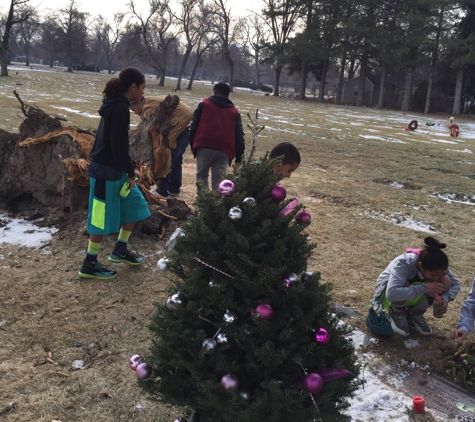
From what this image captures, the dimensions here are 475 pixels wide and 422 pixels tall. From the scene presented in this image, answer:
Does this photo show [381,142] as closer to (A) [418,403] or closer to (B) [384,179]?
(B) [384,179]

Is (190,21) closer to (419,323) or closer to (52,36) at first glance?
(52,36)

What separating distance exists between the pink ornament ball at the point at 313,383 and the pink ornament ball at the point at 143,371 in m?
0.73

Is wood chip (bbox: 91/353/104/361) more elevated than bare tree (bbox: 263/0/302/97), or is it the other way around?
bare tree (bbox: 263/0/302/97)

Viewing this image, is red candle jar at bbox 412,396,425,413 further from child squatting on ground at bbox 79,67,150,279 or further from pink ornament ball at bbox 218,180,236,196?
child squatting on ground at bbox 79,67,150,279

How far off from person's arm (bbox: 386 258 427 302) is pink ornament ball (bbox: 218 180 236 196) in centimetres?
203

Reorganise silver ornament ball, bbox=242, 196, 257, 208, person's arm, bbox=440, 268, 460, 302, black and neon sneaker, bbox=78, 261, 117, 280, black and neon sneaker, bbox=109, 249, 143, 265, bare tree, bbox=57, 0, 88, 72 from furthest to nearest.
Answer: bare tree, bbox=57, 0, 88, 72 → black and neon sneaker, bbox=109, 249, 143, 265 → black and neon sneaker, bbox=78, 261, 117, 280 → person's arm, bbox=440, 268, 460, 302 → silver ornament ball, bbox=242, 196, 257, 208

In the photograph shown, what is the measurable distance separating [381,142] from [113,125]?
14.1m

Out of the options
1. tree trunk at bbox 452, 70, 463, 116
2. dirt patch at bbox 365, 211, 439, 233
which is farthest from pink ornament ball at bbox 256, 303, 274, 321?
tree trunk at bbox 452, 70, 463, 116

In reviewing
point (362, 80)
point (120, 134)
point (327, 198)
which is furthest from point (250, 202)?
point (362, 80)

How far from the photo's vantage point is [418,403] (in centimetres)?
284

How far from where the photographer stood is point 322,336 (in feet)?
6.84

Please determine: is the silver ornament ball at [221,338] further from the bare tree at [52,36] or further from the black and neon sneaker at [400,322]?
the bare tree at [52,36]

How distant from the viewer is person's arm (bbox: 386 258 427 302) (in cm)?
357

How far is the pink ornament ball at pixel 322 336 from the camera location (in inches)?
82.0
